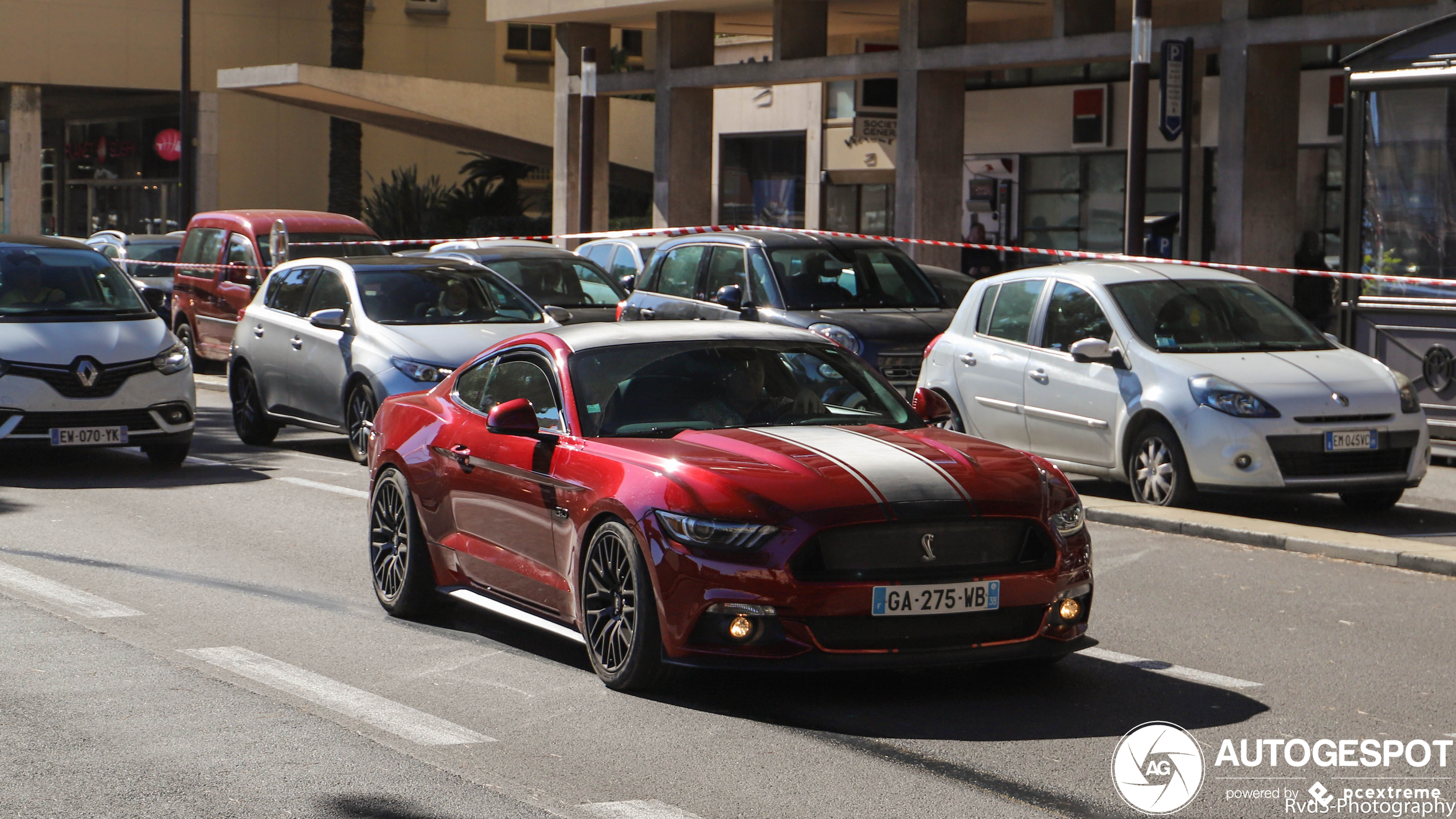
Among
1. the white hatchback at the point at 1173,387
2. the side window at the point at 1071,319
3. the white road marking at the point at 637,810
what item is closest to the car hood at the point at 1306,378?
the white hatchback at the point at 1173,387

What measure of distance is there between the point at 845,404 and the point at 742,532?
57.0 inches

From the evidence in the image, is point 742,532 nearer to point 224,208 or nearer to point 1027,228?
point 1027,228

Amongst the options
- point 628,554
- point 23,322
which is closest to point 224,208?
point 23,322

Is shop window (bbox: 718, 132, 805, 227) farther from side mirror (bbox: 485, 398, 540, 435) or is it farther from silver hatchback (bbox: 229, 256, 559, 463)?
side mirror (bbox: 485, 398, 540, 435)

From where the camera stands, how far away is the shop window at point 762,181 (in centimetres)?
3734

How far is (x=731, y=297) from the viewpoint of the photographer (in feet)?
52.4

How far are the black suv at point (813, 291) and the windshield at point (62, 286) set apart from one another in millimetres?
Answer: 4242

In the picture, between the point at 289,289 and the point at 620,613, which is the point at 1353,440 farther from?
the point at 289,289

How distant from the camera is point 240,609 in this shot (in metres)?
8.46

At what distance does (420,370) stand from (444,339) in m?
0.44

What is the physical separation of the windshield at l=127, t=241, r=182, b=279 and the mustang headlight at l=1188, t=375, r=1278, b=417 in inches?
796

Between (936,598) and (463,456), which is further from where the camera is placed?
(463,456)

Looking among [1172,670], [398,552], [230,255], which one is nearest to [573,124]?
[230,255]

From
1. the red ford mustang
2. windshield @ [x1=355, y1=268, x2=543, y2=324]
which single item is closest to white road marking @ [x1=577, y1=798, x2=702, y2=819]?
the red ford mustang
